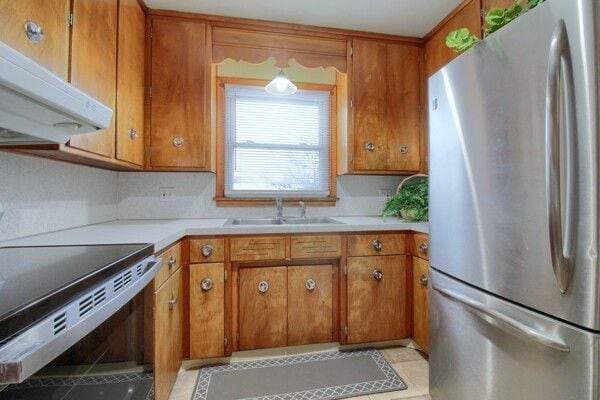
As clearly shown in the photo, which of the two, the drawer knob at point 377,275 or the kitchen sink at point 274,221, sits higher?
the kitchen sink at point 274,221

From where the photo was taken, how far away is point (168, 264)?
1.46m

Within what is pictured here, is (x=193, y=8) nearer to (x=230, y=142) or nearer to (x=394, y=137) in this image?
(x=230, y=142)

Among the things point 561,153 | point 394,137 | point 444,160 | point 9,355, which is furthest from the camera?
point 394,137

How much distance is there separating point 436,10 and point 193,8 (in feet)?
5.36

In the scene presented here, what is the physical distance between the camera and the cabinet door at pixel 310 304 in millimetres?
1880

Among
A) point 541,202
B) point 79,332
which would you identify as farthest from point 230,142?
point 541,202

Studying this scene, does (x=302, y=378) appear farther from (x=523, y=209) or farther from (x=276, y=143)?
(x=276, y=143)

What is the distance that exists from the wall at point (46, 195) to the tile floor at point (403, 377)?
1073 mm

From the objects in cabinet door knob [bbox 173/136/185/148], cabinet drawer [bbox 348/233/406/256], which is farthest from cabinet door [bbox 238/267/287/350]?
cabinet door knob [bbox 173/136/185/148]

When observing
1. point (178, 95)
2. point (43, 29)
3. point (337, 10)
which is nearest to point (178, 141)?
point (178, 95)

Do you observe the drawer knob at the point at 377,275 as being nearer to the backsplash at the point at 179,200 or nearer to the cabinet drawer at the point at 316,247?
the cabinet drawer at the point at 316,247

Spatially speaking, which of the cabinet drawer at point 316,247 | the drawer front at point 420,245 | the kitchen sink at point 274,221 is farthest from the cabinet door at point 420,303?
the kitchen sink at point 274,221

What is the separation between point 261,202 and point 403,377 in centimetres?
153

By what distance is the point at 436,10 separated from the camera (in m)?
2.03
